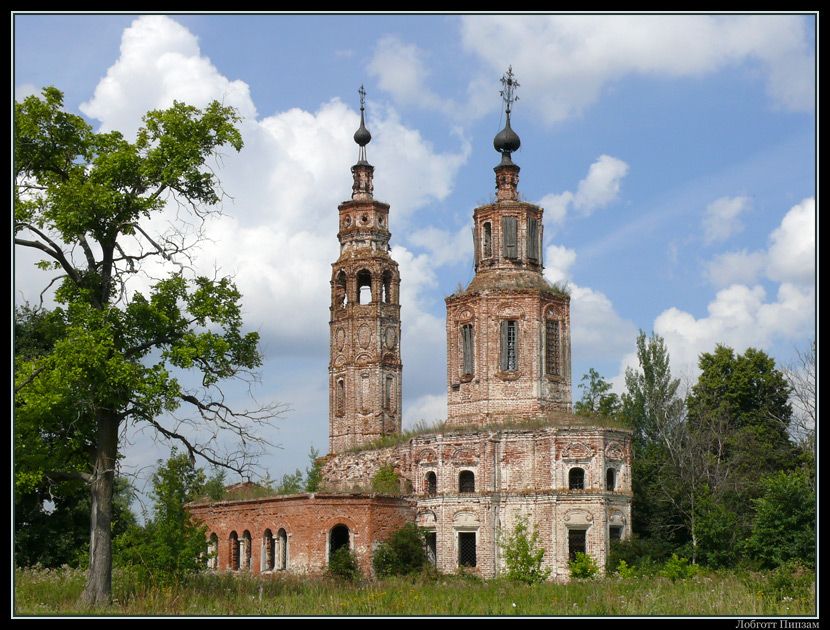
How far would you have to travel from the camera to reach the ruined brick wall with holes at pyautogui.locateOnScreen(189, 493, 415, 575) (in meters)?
34.5

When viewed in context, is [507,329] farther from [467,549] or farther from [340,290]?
[340,290]

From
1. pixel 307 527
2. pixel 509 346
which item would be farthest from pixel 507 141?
pixel 307 527

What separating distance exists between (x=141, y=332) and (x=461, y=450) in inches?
725

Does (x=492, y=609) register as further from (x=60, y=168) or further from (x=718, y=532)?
(x=718, y=532)

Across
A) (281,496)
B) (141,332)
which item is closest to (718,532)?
(281,496)

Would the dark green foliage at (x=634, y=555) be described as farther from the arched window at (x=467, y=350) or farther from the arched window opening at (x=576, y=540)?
the arched window at (x=467, y=350)

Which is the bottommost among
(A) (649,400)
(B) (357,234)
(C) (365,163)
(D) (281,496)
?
(D) (281,496)

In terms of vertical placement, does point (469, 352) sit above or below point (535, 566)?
above

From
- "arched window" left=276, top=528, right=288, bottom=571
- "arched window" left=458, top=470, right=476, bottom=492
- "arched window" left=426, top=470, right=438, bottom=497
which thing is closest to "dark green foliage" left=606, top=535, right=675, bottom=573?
"arched window" left=458, top=470, right=476, bottom=492

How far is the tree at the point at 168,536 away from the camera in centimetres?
2211

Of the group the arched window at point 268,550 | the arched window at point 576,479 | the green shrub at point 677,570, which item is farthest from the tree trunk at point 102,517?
the arched window at point 576,479

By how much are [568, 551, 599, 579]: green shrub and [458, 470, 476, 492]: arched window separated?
474 cm

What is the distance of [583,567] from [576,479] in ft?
11.5

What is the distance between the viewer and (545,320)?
3941 cm
